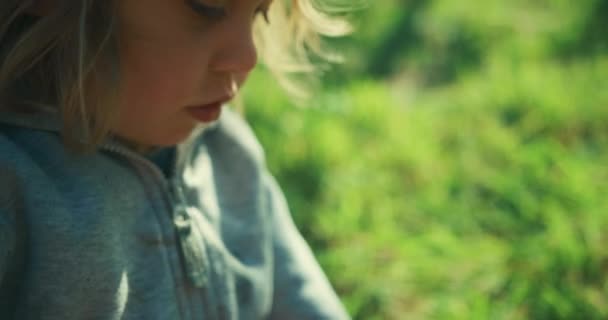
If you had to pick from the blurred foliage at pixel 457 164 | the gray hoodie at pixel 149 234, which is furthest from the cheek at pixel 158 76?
the blurred foliage at pixel 457 164

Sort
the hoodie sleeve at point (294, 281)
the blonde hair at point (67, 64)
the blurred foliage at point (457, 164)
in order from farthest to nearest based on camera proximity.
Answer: the blurred foliage at point (457, 164), the hoodie sleeve at point (294, 281), the blonde hair at point (67, 64)

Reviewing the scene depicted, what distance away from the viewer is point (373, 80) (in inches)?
125

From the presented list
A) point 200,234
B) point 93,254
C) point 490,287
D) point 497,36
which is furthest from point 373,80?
point 93,254

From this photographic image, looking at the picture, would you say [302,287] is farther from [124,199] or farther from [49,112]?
[49,112]

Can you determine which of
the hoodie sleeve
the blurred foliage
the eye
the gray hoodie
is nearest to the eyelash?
the eye

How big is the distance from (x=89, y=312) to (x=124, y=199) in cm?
19

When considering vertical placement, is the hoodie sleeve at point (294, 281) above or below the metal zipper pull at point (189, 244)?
below

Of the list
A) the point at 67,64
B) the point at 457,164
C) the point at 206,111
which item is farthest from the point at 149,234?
the point at 457,164

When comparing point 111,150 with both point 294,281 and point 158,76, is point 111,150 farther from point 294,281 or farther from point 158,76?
point 294,281

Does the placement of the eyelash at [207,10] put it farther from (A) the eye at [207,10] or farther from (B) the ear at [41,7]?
(B) the ear at [41,7]

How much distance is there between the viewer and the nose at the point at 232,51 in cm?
131

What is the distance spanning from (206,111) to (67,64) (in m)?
0.25

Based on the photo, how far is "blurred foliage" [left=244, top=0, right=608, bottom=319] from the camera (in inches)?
83.4

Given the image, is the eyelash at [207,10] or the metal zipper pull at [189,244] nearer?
the eyelash at [207,10]
